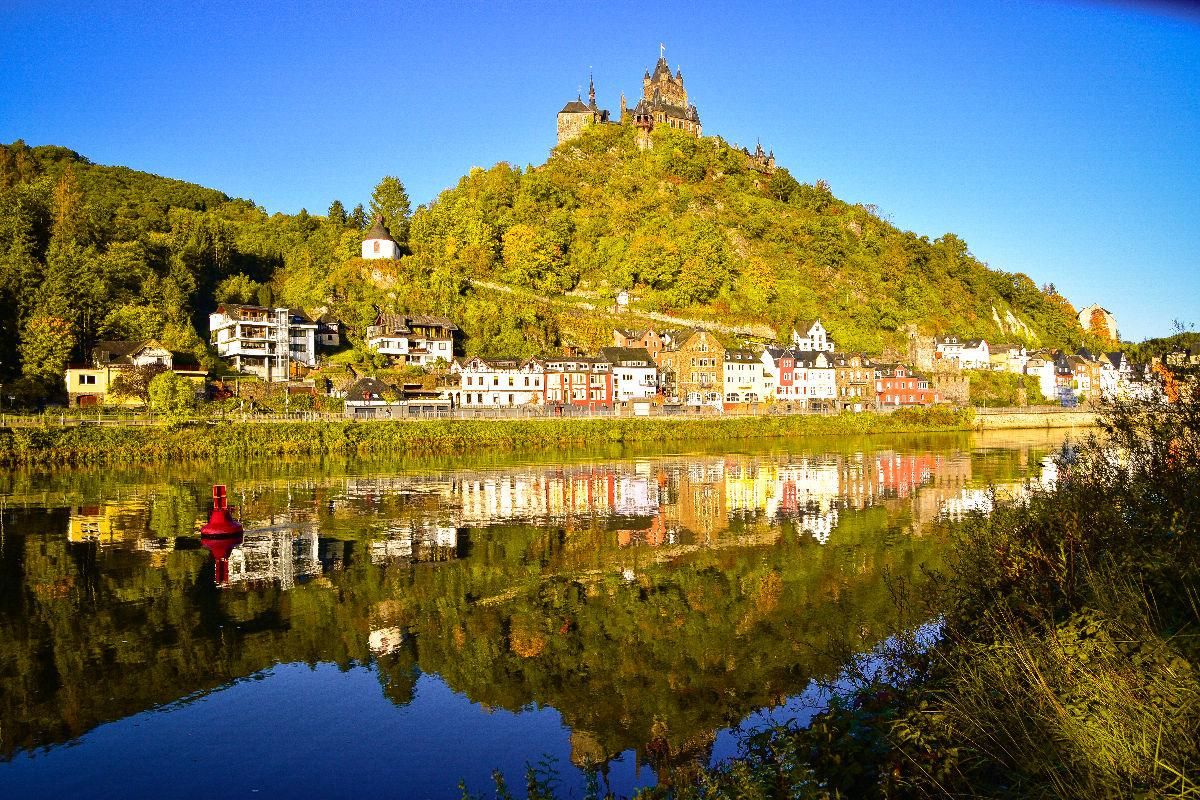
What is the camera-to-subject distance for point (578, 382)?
260 feet

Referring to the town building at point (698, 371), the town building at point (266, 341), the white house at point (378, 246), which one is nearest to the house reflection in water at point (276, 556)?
the town building at point (266, 341)

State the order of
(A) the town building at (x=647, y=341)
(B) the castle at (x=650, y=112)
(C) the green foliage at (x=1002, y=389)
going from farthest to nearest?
(B) the castle at (x=650, y=112)
(C) the green foliage at (x=1002, y=389)
(A) the town building at (x=647, y=341)

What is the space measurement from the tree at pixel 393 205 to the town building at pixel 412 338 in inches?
1075

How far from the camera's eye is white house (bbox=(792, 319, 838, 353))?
97.3 metres

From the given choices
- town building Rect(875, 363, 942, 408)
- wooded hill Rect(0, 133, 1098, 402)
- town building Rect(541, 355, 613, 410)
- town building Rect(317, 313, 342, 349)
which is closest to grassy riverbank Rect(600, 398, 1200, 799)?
town building Rect(541, 355, 613, 410)

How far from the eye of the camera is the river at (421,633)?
40.5ft

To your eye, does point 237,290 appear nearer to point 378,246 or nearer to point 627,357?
point 378,246

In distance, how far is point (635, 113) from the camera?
447 ft

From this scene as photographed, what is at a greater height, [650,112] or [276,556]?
[650,112]

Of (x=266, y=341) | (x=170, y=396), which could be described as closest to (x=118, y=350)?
(x=266, y=341)

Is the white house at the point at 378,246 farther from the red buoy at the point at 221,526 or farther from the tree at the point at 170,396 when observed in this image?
the red buoy at the point at 221,526

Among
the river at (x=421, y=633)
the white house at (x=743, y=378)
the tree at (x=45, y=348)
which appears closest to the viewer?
the river at (x=421, y=633)

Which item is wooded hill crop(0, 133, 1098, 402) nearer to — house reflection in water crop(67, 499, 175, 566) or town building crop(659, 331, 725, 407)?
town building crop(659, 331, 725, 407)

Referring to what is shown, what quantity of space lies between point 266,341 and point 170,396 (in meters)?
18.8
